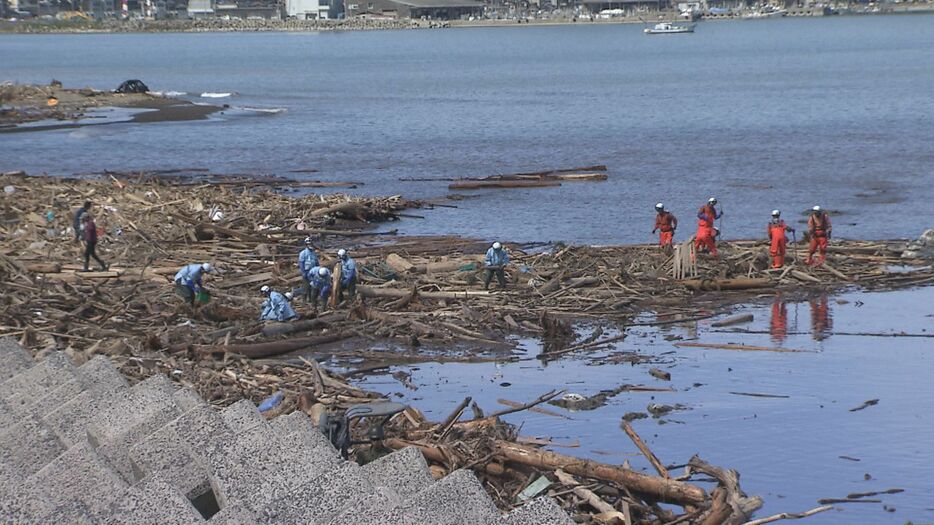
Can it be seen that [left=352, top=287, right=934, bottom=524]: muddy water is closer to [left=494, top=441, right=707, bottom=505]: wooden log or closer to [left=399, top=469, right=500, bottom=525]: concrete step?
[left=494, top=441, right=707, bottom=505]: wooden log

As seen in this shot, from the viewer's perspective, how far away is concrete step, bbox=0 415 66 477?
34.6 ft

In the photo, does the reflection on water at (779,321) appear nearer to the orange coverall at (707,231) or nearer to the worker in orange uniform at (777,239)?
the worker in orange uniform at (777,239)

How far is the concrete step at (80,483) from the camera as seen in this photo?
344 inches

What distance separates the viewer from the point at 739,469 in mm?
15359

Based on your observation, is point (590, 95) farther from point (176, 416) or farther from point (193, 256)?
point (176, 416)

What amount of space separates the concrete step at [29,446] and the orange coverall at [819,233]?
17770 mm

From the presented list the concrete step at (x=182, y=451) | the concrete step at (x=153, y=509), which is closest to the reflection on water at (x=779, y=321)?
the concrete step at (x=182, y=451)

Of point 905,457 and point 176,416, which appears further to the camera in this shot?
point 905,457

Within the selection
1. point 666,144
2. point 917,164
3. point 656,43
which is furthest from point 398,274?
point 656,43

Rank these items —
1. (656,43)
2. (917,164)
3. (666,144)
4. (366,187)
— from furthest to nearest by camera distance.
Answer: (656,43)
(666,144)
(917,164)
(366,187)

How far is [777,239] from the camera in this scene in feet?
82.3

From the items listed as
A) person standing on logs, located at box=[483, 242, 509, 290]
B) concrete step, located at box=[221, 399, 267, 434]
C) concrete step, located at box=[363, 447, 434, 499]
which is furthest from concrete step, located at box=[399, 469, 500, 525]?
person standing on logs, located at box=[483, 242, 509, 290]

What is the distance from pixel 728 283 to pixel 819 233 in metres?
2.57

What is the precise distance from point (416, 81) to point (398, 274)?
85357 mm
